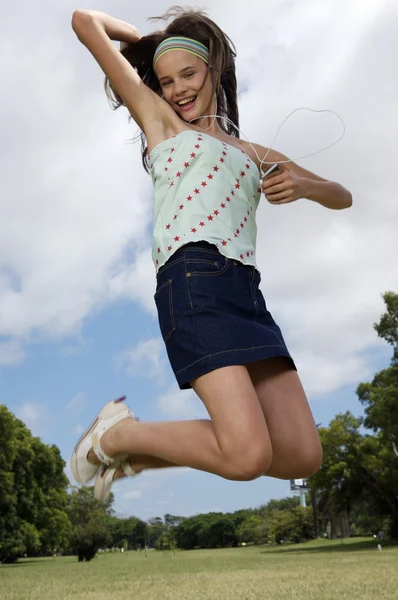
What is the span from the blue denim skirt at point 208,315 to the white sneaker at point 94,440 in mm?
470

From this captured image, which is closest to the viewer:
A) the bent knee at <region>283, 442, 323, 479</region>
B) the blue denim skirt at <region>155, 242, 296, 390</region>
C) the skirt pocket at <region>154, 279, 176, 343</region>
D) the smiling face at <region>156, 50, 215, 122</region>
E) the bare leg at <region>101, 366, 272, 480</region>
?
the bare leg at <region>101, 366, 272, 480</region>

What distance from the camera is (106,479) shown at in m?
3.29

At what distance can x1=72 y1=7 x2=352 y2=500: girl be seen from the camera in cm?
290

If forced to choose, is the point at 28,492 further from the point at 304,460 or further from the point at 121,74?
the point at 121,74

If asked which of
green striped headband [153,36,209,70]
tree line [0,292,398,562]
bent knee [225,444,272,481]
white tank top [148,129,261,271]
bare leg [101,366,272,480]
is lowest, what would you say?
bent knee [225,444,272,481]

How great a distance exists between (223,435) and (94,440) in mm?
774

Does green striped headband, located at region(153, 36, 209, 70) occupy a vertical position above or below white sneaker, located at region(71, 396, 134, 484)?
above

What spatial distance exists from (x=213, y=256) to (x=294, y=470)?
107 centimetres

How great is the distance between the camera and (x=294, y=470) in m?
3.23

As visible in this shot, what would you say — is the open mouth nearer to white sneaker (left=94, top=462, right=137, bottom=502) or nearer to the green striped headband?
the green striped headband

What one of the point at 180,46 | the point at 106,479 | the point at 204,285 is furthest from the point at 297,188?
Result: the point at 106,479

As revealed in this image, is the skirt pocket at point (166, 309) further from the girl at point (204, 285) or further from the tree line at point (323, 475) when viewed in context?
the tree line at point (323, 475)

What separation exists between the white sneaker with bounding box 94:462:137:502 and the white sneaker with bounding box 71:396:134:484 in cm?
3

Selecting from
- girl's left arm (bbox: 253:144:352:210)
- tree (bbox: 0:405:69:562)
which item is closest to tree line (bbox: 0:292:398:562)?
tree (bbox: 0:405:69:562)
